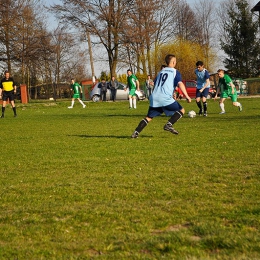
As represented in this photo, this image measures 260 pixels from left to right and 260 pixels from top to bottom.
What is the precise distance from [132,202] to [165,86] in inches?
242

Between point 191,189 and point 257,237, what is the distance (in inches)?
70.9

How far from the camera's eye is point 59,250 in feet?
12.1

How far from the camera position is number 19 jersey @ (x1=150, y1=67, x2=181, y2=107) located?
1091 cm

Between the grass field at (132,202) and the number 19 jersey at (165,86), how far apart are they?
5.46ft

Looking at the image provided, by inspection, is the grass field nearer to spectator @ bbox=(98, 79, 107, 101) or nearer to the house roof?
spectator @ bbox=(98, 79, 107, 101)

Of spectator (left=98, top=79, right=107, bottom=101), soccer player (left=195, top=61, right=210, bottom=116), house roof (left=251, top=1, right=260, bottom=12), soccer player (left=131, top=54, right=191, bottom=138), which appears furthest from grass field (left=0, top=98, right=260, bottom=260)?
house roof (left=251, top=1, right=260, bottom=12)

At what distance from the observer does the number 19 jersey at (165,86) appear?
35.8 ft

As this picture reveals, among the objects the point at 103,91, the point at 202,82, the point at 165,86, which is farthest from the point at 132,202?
the point at 103,91

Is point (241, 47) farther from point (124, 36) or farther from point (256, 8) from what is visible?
point (124, 36)

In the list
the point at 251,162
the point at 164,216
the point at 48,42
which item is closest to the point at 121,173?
the point at 251,162

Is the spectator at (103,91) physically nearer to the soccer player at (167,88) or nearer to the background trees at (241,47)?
the background trees at (241,47)

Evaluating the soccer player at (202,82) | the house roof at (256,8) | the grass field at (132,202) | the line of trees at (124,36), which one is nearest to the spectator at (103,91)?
the line of trees at (124,36)

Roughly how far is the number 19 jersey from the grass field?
1.66m

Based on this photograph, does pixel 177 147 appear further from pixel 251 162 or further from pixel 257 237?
pixel 257 237
